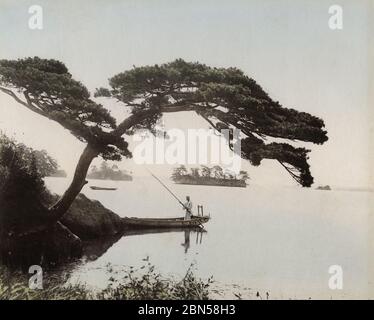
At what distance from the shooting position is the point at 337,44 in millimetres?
4074

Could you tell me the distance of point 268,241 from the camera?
4.05 meters

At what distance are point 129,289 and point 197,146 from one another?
154 cm

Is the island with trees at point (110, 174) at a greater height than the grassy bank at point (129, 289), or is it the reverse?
the island with trees at point (110, 174)

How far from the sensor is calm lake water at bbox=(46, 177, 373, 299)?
4.04 metres

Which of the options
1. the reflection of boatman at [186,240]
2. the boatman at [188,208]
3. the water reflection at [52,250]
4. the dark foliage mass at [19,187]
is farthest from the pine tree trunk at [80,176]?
the reflection of boatman at [186,240]

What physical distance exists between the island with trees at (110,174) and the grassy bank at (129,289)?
891mm

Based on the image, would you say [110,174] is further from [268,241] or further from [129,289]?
[268,241]

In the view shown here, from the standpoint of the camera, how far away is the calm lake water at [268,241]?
4035 millimetres

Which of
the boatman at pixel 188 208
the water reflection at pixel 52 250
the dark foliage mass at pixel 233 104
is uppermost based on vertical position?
the dark foliage mass at pixel 233 104

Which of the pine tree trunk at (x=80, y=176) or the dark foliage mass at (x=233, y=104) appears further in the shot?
the pine tree trunk at (x=80, y=176)

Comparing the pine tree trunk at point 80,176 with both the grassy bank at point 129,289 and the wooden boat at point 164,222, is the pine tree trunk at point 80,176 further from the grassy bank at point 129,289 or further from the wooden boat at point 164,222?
the grassy bank at point 129,289

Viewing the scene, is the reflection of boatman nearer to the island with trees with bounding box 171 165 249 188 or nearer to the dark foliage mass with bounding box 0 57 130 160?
the island with trees with bounding box 171 165 249 188

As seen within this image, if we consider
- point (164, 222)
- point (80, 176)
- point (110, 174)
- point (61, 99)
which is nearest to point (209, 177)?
point (164, 222)
